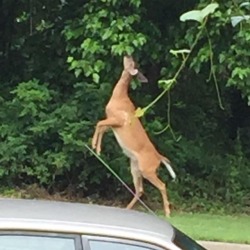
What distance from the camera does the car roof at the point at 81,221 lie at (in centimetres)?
379

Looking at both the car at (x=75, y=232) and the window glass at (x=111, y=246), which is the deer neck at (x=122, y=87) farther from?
the window glass at (x=111, y=246)

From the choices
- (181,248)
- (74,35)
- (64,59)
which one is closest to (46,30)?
(64,59)

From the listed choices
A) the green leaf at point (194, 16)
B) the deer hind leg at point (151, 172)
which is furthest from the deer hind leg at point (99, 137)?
the green leaf at point (194, 16)

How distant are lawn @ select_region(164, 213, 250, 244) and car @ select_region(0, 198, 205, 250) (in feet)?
18.2

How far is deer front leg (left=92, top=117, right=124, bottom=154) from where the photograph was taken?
449 inches

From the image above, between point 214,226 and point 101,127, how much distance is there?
2.05 m

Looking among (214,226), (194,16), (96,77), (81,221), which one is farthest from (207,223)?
(194,16)

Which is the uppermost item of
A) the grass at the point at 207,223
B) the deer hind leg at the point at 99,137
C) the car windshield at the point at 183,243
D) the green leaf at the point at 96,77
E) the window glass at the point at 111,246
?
the window glass at the point at 111,246

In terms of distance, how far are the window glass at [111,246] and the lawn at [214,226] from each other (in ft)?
18.9

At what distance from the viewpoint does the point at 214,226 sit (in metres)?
10.6

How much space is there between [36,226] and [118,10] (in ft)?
30.0

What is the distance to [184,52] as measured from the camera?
3.62m

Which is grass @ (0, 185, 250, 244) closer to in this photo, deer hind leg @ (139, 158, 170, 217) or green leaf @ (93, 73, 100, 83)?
deer hind leg @ (139, 158, 170, 217)

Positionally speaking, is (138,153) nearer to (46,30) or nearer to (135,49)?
(135,49)
